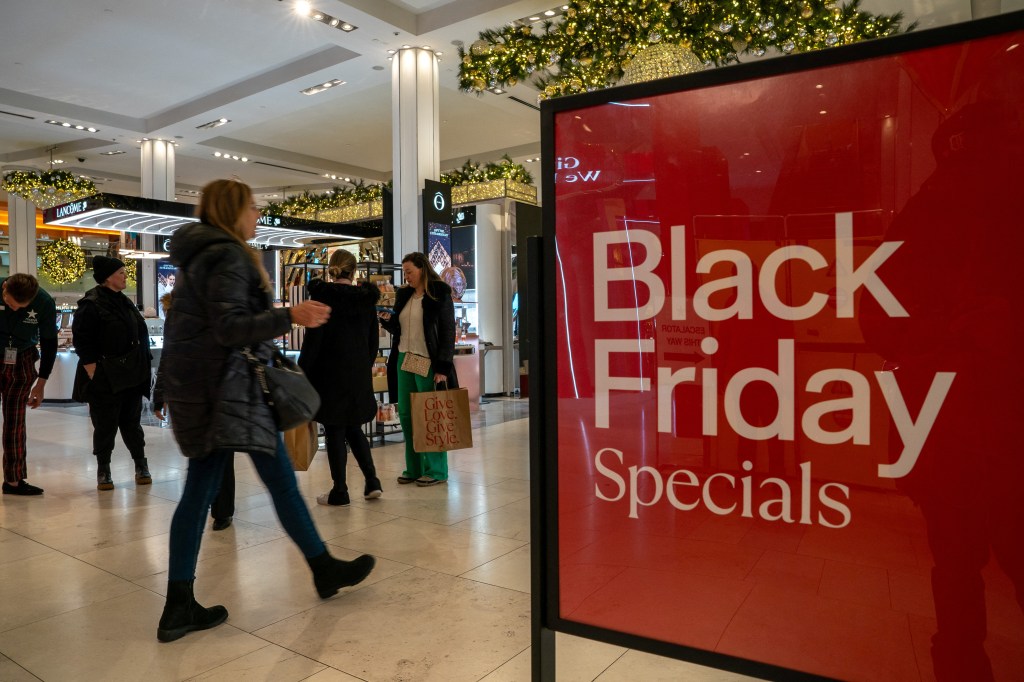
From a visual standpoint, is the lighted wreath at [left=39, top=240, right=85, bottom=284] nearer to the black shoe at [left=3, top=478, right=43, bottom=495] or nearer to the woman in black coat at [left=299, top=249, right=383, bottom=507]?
the black shoe at [left=3, top=478, right=43, bottom=495]

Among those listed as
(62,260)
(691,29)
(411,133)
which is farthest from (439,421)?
(62,260)

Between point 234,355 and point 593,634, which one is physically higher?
point 234,355

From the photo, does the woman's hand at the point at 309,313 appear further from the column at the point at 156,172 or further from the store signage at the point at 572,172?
the column at the point at 156,172

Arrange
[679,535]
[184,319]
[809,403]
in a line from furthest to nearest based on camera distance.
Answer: [184,319]
[679,535]
[809,403]

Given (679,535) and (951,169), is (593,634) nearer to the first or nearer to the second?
(679,535)

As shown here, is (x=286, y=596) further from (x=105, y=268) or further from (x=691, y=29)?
(x=691, y=29)

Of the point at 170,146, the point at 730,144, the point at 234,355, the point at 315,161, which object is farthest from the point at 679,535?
the point at 315,161

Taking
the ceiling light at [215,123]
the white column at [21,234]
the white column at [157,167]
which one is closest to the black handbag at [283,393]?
the ceiling light at [215,123]

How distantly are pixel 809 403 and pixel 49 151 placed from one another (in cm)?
1455

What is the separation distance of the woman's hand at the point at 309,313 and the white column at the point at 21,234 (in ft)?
51.2

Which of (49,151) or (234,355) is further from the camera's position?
(49,151)

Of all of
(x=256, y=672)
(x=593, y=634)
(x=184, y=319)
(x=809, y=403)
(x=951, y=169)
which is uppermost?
(x=951, y=169)

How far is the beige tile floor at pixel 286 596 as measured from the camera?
206 cm

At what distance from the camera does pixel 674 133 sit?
1308 mm
